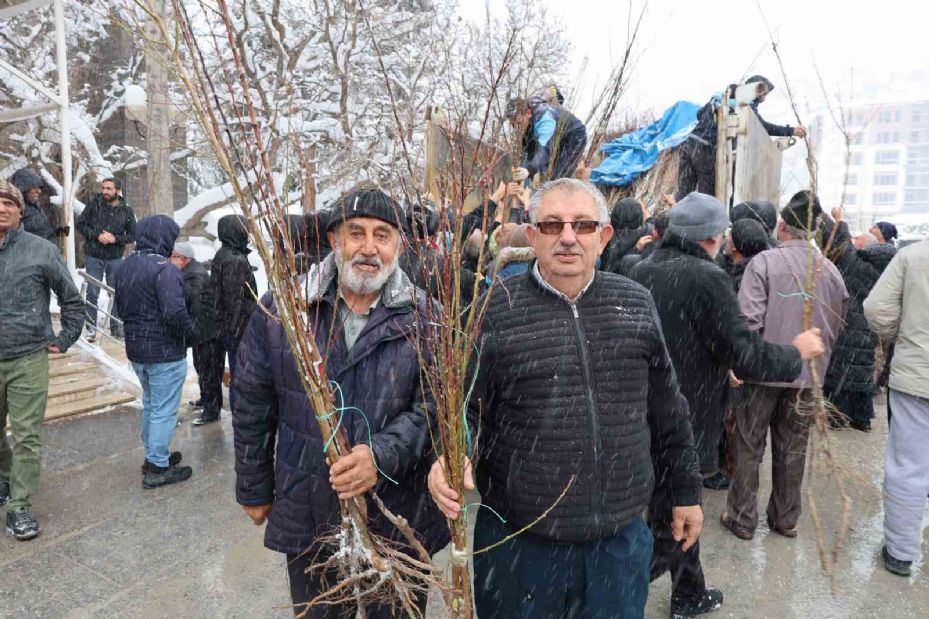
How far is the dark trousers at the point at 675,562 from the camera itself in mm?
2521

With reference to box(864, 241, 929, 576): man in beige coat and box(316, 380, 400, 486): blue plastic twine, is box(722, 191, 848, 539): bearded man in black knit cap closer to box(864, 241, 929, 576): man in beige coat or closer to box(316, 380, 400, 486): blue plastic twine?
box(864, 241, 929, 576): man in beige coat

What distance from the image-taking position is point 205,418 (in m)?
5.96

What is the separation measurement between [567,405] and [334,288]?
2.95ft

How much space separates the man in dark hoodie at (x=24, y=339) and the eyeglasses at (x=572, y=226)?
3311mm

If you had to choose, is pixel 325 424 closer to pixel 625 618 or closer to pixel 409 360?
pixel 409 360

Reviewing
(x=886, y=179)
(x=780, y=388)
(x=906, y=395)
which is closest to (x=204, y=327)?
(x=780, y=388)

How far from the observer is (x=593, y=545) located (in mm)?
1947

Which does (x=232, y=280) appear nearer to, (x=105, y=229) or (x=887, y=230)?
(x=105, y=229)

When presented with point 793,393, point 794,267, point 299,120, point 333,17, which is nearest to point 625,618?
point 793,393

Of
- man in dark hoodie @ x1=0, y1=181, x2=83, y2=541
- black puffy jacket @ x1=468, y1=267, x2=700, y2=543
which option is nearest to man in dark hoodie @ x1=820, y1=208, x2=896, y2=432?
black puffy jacket @ x1=468, y1=267, x2=700, y2=543

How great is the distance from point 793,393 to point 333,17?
1279 cm

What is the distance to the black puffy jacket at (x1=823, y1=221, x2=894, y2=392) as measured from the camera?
5.38 meters

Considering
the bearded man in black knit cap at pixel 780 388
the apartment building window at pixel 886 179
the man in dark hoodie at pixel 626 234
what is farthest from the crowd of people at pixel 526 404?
→ the apartment building window at pixel 886 179

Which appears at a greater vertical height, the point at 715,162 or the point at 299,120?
the point at 299,120
